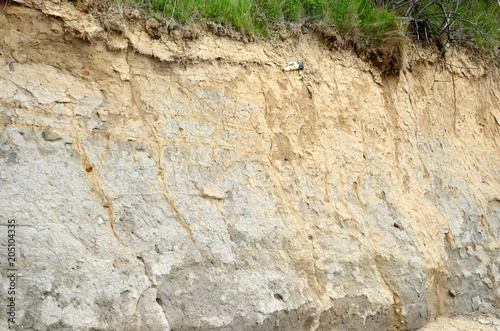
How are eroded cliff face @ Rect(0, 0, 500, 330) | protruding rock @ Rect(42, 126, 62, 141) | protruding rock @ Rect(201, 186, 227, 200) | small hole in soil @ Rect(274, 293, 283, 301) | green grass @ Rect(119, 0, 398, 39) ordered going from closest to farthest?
1. eroded cliff face @ Rect(0, 0, 500, 330)
2. protruding rock @ Rect(42, 126, 62, 141)
3. small hole in soil @ Rect(274, 293, 283, 301)
4. protruding rock @ Rect(201, 186, 227, 200)
5. green grass @ Rect(119, 0, 398, 39)

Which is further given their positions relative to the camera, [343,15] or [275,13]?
[343,15]

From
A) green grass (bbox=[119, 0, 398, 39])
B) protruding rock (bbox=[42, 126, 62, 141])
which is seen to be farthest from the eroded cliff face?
green grass (bbox=[119, 0, 398, 39])

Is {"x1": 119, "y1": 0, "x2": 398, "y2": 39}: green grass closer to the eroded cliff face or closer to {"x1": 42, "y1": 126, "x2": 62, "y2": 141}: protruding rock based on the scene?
the eroded cliff face

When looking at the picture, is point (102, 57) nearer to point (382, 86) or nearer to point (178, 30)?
point (178, 30)

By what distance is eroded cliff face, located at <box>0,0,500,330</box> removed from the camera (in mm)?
3123

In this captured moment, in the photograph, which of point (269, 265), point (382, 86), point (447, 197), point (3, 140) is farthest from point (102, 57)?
point (447, 197)

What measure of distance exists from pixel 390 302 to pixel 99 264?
231cm

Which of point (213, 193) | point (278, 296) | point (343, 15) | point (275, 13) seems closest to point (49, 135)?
point (213, 193)

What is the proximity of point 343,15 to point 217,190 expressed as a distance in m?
2.34

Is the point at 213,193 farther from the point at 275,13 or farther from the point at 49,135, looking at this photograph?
the point at 275,13

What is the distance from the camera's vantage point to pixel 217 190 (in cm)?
375

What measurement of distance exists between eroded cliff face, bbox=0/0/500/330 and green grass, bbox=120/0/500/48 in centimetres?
21

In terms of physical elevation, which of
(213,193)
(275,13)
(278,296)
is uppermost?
(275,13)

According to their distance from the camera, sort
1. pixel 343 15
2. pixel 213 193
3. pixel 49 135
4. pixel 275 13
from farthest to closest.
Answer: pixel 343 15 → pixel 275 13 → pixel 213 193 → pixel 49 135
